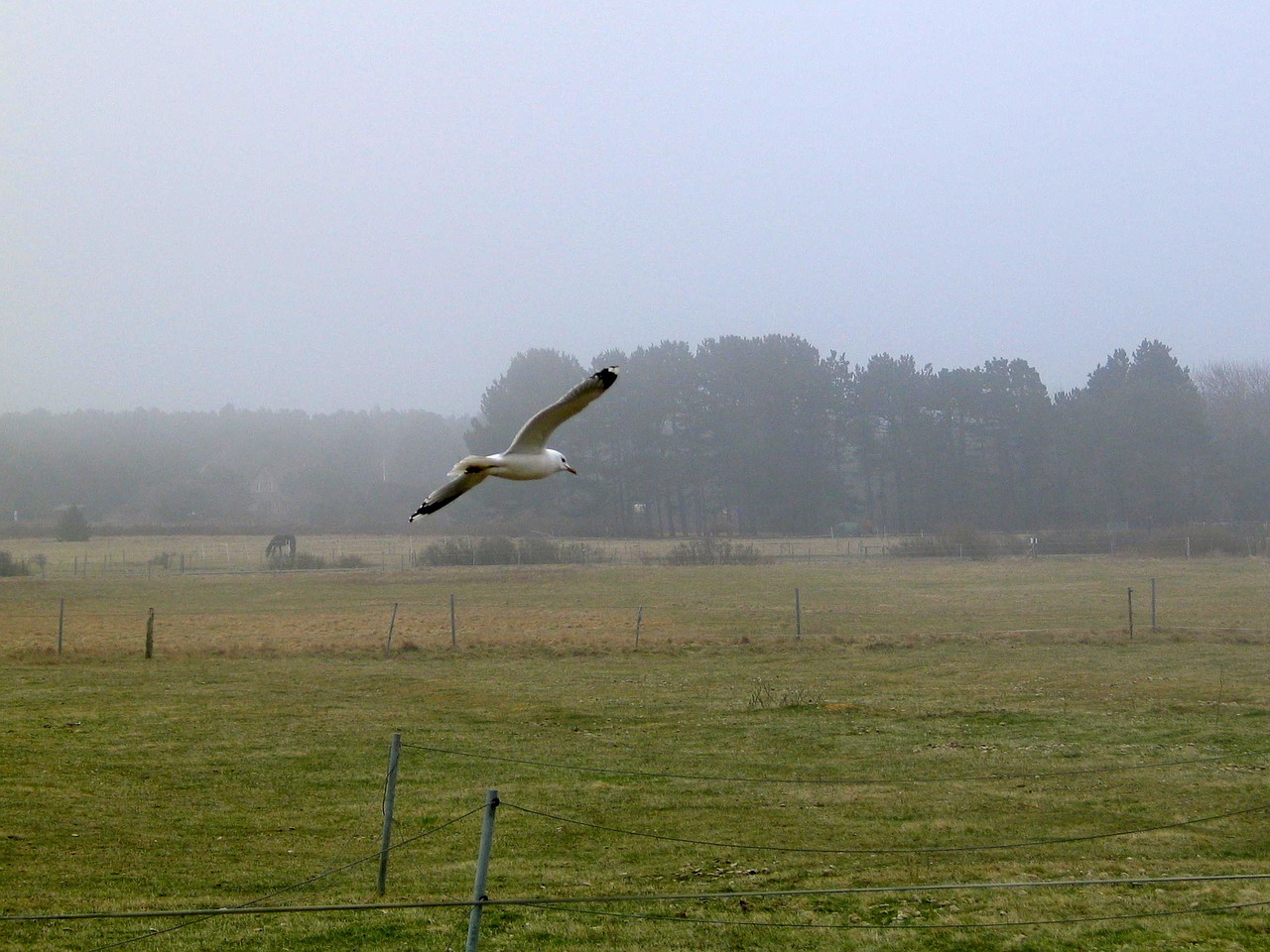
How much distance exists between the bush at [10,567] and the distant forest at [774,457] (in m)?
13.8

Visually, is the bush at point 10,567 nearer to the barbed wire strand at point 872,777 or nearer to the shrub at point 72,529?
the shrub at point 72,529

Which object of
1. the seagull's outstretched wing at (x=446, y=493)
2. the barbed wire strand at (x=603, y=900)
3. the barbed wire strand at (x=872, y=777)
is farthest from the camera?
the barbed wire strand at (x=872, y=777)

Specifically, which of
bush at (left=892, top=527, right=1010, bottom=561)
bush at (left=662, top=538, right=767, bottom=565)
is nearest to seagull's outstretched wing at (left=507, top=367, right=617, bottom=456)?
→ bush at (left=662, top=538, right=767, bottom=565)

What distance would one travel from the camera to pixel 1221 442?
89.6 meters

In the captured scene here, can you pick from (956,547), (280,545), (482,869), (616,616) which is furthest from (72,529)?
(482,869)

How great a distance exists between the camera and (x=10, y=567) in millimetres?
55531

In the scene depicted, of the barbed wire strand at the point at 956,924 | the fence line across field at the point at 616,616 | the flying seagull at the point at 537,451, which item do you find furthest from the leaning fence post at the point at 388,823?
the fence line across field at the point at 616,616

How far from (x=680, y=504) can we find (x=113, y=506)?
130 ft

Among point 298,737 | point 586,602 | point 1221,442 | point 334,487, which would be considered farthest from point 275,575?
point 1221,442

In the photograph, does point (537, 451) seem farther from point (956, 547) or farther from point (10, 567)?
point (956, 547)

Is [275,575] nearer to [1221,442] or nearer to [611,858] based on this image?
[611,858]

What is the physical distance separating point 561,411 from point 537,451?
0.25 metres

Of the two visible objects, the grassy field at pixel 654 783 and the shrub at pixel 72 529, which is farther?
the shrub at pixel 72 529

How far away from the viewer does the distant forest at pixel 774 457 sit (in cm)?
7031
